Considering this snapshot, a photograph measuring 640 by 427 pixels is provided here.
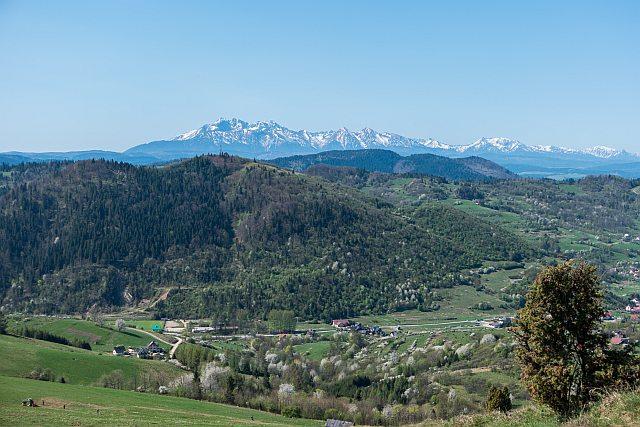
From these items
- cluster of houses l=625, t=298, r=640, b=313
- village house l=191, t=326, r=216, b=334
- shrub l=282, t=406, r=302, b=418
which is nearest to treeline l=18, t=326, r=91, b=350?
village house l=191, t=326, r=216, b=334

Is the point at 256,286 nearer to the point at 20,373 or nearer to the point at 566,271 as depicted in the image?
the point at 20,373

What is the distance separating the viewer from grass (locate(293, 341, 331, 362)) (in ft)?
420

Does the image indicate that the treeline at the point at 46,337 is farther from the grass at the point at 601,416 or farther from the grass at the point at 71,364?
the grass at the point at 601,416

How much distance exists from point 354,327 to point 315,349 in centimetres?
2770

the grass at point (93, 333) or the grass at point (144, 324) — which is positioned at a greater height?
the grass at point (93, 333)

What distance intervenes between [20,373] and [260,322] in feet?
319

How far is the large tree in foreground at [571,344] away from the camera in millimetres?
23297

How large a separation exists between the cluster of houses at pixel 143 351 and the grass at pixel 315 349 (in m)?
30.4

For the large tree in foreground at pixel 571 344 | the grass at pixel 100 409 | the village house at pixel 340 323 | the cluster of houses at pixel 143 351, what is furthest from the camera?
the village house at pixel 340 323

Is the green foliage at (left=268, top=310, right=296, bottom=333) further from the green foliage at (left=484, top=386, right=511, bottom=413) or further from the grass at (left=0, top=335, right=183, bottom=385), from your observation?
the green foliage at (left=484, top=386, right=511, bottom=413)

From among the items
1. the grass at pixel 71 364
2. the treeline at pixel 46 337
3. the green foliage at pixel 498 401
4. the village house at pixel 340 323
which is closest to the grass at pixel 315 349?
the village house at pixel 340 323

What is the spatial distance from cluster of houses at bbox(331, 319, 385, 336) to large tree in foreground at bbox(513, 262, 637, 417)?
13139cm

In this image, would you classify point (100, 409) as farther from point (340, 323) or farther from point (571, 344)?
point (340, 323)

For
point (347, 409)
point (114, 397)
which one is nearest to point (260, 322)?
point (347, 409)
